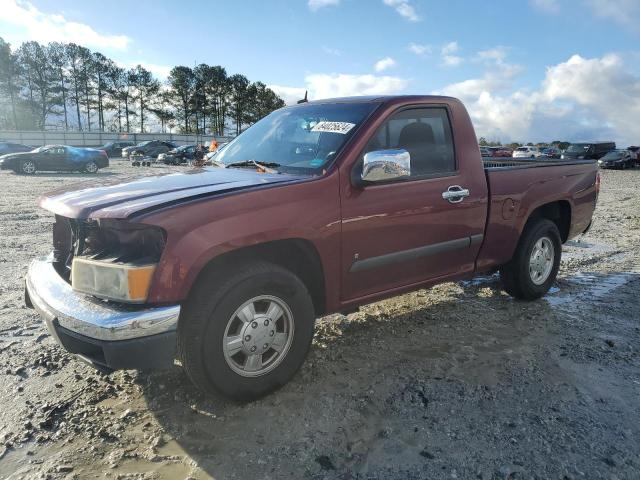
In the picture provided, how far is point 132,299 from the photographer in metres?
2.59

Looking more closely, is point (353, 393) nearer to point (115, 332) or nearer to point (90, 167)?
point (115, 332)

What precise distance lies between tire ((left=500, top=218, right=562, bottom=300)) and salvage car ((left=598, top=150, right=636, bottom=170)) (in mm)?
35163

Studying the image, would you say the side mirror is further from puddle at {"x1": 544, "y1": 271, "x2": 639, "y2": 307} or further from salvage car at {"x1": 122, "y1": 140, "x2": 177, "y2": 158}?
salvage car at {"x1": 122, "y1": 140, "x2": 177, "y2": 158}

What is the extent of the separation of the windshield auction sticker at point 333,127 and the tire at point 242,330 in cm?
114

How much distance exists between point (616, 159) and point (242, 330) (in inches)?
1553

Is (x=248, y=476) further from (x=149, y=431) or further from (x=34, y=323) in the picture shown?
(x=34, y=323)

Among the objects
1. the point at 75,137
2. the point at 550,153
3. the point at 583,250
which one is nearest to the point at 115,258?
the point at 583,250

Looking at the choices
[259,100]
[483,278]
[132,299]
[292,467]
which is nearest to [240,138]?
[132,299]

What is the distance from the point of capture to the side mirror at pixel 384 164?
3.18 m

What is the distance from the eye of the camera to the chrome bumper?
8.34 ft

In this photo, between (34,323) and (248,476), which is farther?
(34,323)

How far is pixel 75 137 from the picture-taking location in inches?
2032

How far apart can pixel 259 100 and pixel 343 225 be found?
7757 centimetres

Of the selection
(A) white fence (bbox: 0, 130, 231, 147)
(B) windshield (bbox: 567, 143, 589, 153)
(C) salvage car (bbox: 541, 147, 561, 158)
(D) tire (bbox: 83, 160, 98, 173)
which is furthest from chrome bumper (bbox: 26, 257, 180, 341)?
(A) white fence (bbox: 0, 130, 231, 147)
